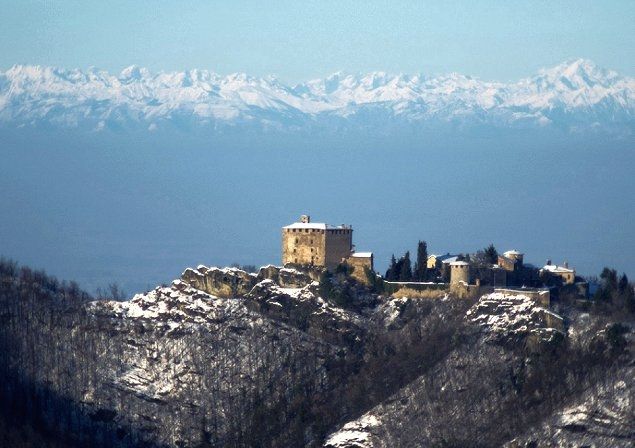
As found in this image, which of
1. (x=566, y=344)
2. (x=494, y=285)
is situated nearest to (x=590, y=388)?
(x=566, y=344)

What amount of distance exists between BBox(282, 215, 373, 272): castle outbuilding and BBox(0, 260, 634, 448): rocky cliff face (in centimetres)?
217

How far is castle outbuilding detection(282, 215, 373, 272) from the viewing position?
444 feet

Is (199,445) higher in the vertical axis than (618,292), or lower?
lower

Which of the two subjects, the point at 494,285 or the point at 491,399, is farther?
the point at 494,285

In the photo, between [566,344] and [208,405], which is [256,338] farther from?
[566,344]

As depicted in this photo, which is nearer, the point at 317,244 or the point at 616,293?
the point at 616,293

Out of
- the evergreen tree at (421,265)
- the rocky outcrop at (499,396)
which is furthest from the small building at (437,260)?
the rocky outcrop at (499,396)

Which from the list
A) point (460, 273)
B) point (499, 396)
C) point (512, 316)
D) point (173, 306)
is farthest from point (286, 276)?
point (499, 396)

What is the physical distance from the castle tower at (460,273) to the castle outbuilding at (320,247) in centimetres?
640

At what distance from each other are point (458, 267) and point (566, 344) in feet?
36.4

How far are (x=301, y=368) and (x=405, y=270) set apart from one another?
10610 mm

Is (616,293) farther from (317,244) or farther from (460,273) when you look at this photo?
(317,244)

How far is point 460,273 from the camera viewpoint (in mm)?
130500

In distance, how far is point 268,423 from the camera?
123 meters
